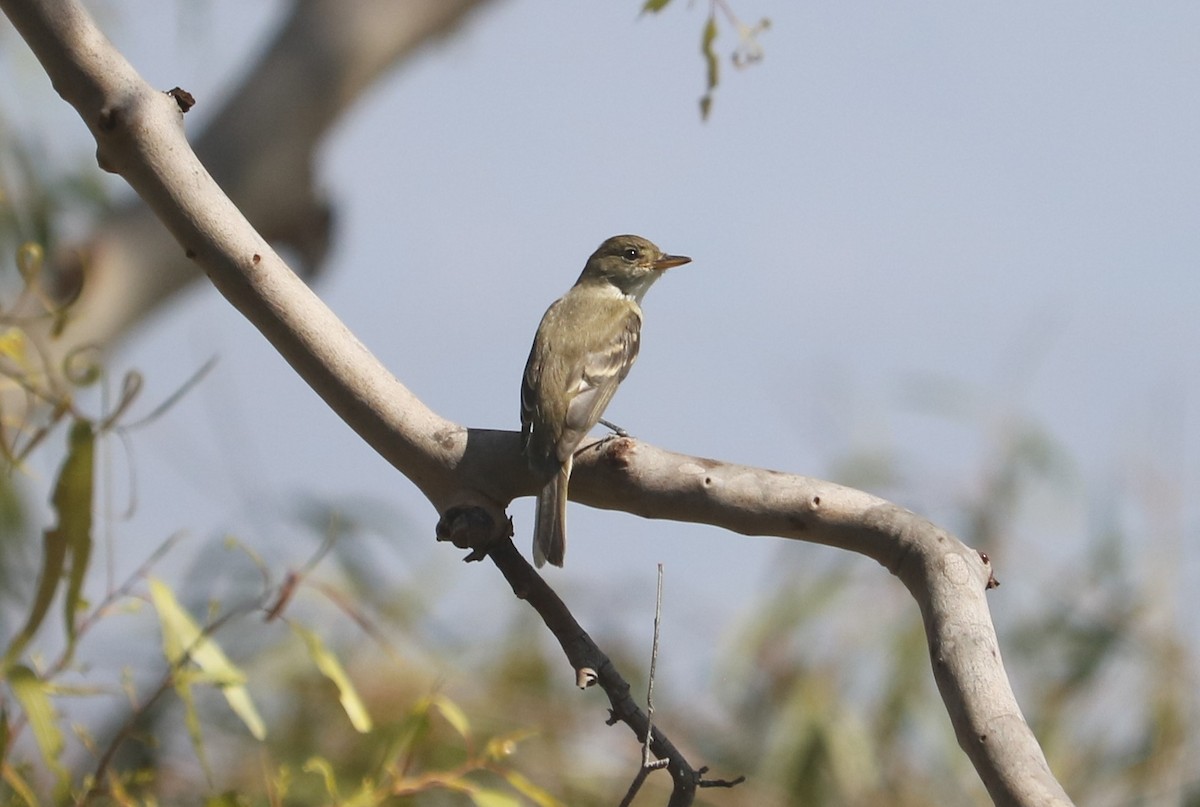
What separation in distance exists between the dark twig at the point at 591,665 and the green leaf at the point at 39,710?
A: 63 centimetres

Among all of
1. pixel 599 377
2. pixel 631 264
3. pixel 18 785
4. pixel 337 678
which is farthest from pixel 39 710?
pixel 631 264

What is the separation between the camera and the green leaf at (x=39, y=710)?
1.63m

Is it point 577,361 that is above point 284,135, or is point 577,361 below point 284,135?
below

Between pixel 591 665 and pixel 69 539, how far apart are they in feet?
2.41

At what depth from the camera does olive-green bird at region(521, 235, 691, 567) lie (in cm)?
173

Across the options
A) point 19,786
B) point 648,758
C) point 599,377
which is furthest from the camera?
point 599,377

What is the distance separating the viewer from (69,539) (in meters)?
1.67

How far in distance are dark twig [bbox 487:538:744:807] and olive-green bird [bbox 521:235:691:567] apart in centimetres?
14

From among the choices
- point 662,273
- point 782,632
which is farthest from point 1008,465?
point 662,273

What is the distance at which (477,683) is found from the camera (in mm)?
4148

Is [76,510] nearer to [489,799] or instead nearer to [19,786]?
[19,786]

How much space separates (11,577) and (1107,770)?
322cm

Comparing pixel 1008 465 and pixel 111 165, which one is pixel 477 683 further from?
pixel 111 165

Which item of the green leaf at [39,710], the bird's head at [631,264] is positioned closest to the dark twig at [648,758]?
the green leaf at [39,710]
